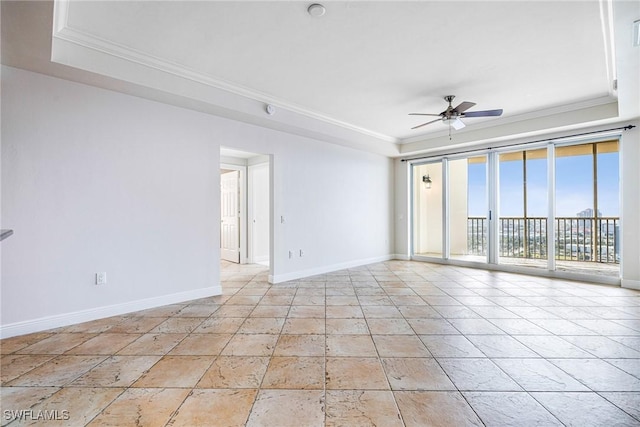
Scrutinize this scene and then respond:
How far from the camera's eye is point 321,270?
18.3ft

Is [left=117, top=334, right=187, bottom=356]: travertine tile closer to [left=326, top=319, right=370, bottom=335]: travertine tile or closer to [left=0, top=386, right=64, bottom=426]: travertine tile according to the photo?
[left=0, top=386, right=64, bottom=426]: travertine tile

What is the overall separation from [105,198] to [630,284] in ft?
23.3

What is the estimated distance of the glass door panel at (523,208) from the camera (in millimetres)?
5406

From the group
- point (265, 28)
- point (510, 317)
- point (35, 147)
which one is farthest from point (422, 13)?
point (35, 147)

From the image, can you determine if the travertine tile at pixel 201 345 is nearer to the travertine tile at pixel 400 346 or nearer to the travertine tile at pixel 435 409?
the travertine tile at pixel 400 346

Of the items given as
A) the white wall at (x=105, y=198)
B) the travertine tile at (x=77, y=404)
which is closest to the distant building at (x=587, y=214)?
the white wall at (x=105, y=198)

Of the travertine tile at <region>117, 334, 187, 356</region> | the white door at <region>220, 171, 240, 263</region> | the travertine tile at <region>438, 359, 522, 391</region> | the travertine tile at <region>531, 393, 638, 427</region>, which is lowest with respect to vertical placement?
the travertine tile at <region>531, 393, 638, 427</region>

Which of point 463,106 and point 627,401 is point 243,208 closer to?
point 463,106

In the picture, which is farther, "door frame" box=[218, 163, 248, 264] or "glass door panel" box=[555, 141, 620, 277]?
"door frame" box=[218, 163, 248, 264]

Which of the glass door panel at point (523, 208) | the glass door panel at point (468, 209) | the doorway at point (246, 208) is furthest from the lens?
the doorway at point (246, 208)

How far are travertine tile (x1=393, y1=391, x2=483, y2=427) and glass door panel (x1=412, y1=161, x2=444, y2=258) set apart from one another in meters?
5.19

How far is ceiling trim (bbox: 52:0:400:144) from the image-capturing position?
8.15 feet

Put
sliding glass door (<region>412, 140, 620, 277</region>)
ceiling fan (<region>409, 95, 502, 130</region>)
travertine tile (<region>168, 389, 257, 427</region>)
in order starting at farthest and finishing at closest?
sliding glass door (<region>412, 140, 620, 277</region>), ceiling fan (<region>409, 95, 502, 130</region>), travertine tile (<region>168, 389, 257, 427</region>)

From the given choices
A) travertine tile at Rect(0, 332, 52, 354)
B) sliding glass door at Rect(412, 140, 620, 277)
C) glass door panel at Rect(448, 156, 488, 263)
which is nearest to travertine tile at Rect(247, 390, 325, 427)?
travertine tile at Rect(0, 332, 52, 354)
